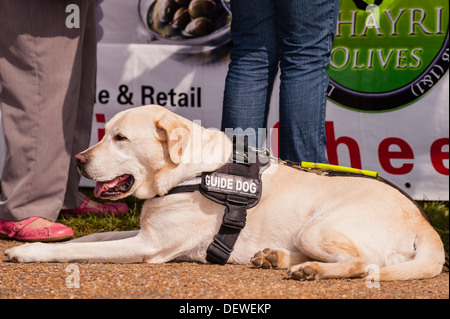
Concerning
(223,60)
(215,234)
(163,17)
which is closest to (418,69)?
(223,60)

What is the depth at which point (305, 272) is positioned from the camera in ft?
7.79

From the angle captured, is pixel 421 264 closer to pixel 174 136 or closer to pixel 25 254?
pixel 174 136

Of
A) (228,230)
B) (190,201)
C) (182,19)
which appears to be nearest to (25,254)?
(190,201)

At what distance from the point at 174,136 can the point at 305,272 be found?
0.83 m

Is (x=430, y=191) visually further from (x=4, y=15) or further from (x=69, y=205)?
(x=4, y=15)

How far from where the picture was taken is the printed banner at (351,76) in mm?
4367

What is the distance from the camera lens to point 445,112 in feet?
14.4

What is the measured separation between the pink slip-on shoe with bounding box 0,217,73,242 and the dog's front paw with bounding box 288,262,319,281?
4.92ft

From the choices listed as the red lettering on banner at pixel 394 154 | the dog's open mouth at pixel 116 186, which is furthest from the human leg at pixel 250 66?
the red lettering on banner at pixel 394 154

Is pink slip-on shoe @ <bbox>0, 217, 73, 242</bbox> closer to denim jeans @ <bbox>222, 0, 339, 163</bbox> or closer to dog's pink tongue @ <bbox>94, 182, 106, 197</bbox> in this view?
dog's pink tongue @ <bbox>94, 182, 106, 197</bbox>

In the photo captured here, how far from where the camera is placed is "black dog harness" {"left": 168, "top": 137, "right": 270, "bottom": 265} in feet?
8.95

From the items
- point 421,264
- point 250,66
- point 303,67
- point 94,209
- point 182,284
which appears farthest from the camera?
point 94,209

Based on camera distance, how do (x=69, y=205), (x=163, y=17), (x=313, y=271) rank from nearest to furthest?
(x=313, y=271) → (x=69, y=205) → (x=163, y=17)

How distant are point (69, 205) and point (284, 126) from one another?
148cm
